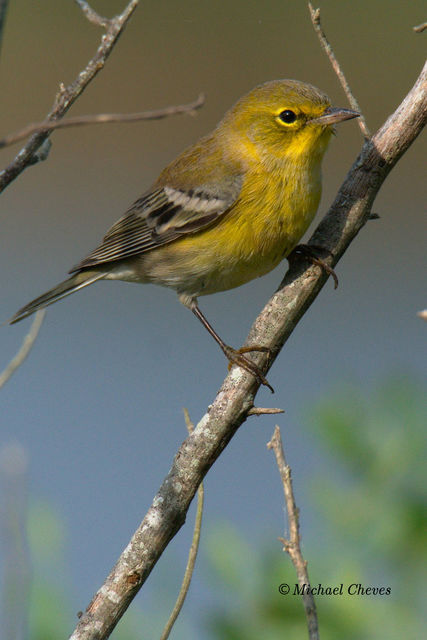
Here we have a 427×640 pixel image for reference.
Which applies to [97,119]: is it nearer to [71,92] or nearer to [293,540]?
[71,92]

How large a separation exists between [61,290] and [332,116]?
49.9 inches

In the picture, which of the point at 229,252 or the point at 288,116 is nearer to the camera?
the point at 229,252

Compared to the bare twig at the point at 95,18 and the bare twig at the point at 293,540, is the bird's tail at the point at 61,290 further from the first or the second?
the bare twig at the point at 293,540

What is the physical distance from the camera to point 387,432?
7.77ft

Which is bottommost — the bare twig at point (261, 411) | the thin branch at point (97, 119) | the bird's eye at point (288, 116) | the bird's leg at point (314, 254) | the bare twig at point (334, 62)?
the bare twig at point (261, 411)

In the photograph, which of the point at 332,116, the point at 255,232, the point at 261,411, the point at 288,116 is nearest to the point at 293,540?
the point at 261,411

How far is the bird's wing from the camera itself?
114 inches

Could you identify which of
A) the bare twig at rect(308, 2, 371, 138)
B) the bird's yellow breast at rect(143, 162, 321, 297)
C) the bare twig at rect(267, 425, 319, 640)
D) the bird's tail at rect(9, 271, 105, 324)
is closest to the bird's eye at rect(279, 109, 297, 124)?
the bird's yellow breast at rect(143, 162, 321, 297)

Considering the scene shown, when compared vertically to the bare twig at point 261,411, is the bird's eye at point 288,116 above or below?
above

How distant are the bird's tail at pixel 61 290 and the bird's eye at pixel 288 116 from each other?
976 millimetres

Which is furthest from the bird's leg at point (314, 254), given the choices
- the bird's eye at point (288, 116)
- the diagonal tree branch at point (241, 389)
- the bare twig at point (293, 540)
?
the bare twig at point (293, 540)

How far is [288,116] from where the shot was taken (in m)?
2.93

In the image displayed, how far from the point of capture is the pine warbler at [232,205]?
277cm

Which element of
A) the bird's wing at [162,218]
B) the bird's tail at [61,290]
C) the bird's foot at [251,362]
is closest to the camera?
the bird's foot at [251,362]
